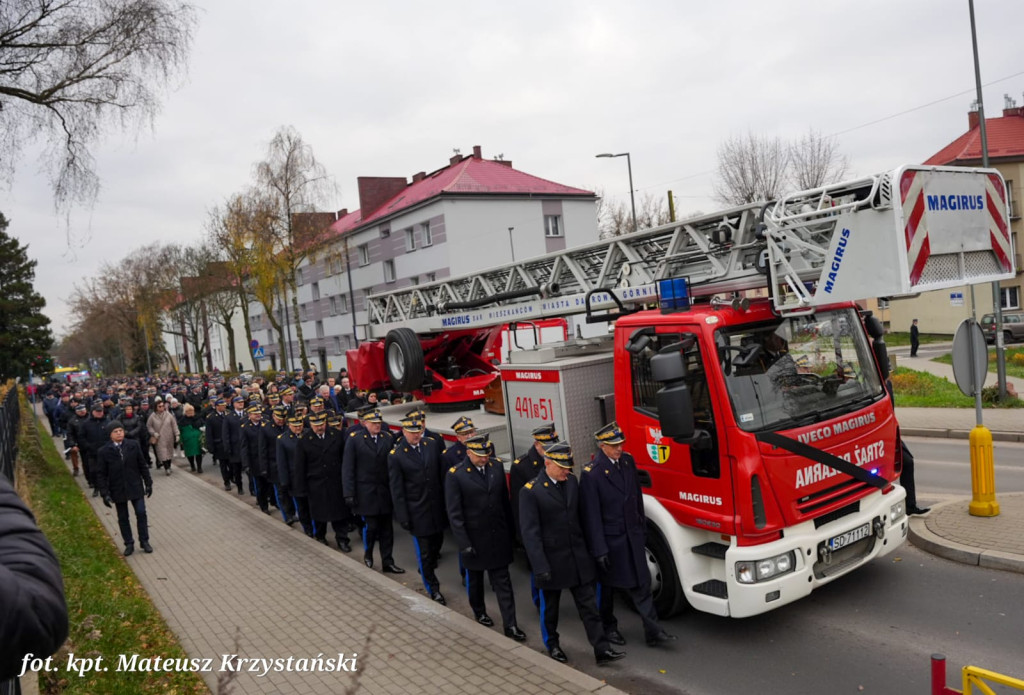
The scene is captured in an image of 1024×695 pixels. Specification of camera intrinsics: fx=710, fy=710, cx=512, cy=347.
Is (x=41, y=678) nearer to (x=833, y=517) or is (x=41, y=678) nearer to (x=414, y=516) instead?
(x=414, y=516)

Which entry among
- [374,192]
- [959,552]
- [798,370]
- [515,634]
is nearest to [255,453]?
[515,634]

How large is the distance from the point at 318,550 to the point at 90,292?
215 feet

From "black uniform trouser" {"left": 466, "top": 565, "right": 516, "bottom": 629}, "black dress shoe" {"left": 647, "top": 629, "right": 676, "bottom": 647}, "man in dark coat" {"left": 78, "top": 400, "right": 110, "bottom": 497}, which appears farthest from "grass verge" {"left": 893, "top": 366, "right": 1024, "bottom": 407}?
"man in dark coat" {"left": 78, "top": 400, "right": 110, "bottom": 497}

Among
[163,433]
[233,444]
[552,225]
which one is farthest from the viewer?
[552,225]

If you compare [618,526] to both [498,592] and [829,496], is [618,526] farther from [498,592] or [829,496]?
[829,496]

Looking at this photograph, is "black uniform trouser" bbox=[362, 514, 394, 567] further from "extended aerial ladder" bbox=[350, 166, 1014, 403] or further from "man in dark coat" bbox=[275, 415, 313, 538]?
"extended aerial ladder" bbox=[350, 166, 1014, 403]

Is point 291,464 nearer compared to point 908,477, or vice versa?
point 908,477

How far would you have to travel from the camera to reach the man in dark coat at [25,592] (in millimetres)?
1375

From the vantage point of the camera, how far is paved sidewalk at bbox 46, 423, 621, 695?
520 cm

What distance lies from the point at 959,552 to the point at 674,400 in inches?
141

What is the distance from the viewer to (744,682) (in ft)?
15.9

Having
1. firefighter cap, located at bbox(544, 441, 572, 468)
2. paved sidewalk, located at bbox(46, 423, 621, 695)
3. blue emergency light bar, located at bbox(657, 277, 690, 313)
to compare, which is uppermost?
blue emergency light bar, located at bbox(657, 277, 690, 313)

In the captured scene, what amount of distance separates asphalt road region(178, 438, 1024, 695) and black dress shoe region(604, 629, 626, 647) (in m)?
0.07

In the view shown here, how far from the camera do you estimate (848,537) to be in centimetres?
538
